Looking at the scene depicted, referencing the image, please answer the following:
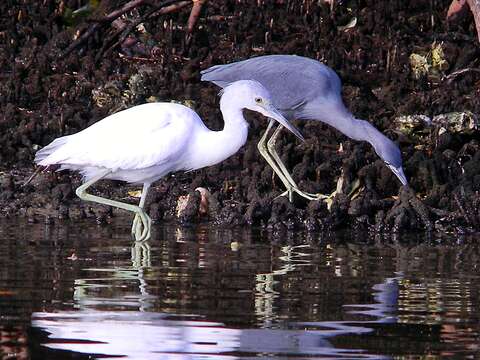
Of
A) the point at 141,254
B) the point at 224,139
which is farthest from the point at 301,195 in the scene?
the point at 141,254

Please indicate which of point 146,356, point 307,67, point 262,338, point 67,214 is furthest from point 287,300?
point 307,67

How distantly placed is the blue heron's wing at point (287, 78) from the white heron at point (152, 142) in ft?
8.29

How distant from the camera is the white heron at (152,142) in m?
11.1

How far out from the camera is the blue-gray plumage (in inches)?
551

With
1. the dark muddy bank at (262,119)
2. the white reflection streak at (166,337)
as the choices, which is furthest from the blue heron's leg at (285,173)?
the white reflection streak at (166,337)

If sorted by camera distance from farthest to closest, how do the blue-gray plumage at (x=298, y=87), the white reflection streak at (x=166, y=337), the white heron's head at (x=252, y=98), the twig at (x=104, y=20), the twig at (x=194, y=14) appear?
the twig at (x=194, y=14) < the twig at (x=104, y=20) < the blue-gray plumage at (x=298, y=87) < the white heron's head at (x=252, y=98) < the white reflection streak at (x=166, y=337)

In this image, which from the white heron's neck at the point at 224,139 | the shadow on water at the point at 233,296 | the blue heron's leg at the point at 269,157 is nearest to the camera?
the shadow on water at the point at 233,296

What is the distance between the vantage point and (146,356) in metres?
6.68

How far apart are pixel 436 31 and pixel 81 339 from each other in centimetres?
1131

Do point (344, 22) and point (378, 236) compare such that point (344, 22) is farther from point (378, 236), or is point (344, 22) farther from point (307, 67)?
point (378, 236)

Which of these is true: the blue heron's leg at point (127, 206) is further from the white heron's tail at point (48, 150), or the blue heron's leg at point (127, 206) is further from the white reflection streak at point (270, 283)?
the white reflection streak at point (270, 283)

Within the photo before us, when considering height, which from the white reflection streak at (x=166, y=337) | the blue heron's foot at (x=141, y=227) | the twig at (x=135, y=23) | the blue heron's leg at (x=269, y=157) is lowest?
the white reflection streak at (x=166, y=337)

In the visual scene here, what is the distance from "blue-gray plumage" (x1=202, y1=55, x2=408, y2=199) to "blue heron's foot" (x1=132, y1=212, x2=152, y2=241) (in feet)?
8.34

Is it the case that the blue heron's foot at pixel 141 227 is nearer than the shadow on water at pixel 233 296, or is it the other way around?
the shadow on water at pixel 233 296
